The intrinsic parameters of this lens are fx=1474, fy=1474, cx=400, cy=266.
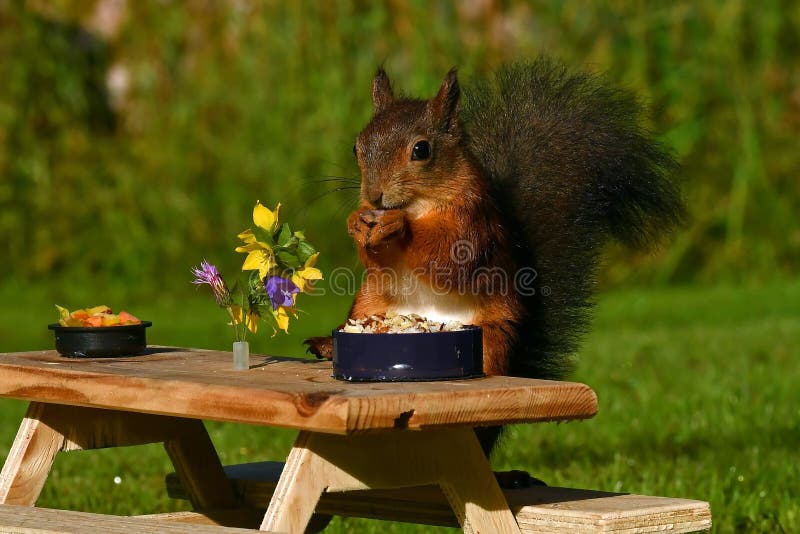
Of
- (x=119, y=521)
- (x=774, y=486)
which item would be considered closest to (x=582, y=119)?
(x=774, y=486)

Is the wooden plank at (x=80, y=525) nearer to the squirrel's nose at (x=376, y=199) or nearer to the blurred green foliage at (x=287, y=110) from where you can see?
the squirrel's nose at (x=376, y=199)

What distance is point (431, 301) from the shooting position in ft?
10.1

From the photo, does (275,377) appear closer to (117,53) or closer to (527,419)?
(527,419)

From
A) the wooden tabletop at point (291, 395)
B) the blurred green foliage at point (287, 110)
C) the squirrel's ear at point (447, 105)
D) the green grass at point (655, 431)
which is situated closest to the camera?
the wooden tabletop at point (291, 395)

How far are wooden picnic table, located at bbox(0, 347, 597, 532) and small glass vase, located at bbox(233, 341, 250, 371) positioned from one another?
2 cm

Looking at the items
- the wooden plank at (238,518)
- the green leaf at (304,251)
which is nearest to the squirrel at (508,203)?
the green leaf at (304,251)

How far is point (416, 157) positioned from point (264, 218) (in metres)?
0.45

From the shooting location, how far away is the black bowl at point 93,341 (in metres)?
3.16

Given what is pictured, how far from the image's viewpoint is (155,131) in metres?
9.57

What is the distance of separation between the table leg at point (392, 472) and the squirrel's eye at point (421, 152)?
0.75 metres

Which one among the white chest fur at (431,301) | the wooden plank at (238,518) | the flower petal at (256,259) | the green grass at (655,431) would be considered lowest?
the green grass at (655,431)

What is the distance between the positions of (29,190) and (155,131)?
2.93 ft

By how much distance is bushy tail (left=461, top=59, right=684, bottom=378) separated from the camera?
11.0 feet

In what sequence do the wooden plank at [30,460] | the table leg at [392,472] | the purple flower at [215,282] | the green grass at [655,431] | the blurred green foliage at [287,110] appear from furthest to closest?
the blurred green foliage at [287,110]
the green grass at [655,431]
the wooden plank at [30,460]
the purple flower at [215,282]
the table leg at [392,472]
